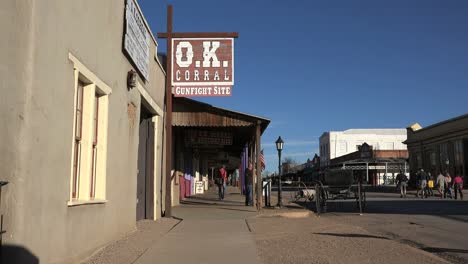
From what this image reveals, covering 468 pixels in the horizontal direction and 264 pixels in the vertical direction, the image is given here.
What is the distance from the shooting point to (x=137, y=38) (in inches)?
410

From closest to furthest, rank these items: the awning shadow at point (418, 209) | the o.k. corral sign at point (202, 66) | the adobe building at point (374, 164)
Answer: the o.k. corral sign at point (202, 66)
the awning shadow at point (418, 209)
the adobe building at point (374, 164)

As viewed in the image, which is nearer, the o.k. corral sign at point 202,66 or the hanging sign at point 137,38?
the hanging sign at point 137,38

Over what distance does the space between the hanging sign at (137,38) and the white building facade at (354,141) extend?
304ft

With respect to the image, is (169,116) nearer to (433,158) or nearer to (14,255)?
(14,255)

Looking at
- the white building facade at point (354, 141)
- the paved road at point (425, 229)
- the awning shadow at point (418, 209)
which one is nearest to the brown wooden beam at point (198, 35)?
the paved road at point (425, 229)

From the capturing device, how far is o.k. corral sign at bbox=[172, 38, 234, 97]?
14594 millimetres

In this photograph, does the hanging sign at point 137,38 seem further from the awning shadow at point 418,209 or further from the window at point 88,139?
the awning shadow at point 418,209

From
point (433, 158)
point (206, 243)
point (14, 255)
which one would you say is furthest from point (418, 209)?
point (433, 158)

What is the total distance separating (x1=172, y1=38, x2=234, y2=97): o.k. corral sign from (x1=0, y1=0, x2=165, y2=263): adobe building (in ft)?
11.2

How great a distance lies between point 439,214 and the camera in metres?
15.8

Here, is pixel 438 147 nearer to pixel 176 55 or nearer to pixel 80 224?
pixel 176 55

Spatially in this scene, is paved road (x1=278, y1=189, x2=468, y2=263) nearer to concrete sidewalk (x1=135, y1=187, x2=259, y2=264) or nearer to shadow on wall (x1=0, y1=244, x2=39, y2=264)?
concrete sidewalk (x1=135, y1=187, x2=259, y2=264)

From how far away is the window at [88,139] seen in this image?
23.4 ft

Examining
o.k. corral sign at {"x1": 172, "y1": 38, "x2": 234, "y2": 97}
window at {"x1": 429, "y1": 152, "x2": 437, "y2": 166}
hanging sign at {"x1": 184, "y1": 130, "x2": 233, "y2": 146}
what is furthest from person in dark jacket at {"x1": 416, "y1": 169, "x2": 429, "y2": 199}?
window at {"x1": 429, "y1": 152, "x2": 437, "y2": 166}
